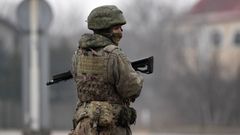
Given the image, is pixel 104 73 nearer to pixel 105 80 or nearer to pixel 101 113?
pixel 105 80

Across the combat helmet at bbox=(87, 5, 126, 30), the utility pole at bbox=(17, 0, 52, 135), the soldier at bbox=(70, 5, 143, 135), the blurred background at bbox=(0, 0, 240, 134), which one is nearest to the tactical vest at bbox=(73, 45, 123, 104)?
the soldier at bbox=(70, 5, 143, 135)

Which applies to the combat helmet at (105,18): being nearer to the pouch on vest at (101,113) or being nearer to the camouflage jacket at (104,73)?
the camouflage jacket at (104,73)

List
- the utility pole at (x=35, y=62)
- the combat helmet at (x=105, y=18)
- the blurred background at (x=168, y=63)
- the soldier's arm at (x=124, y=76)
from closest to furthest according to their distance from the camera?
the soldier's arm at (x=124, y=76)
the combat helmet at (x=105, y=18)
the utility pole at (x=35, y=62)
the blurred background at (x=168, y=63)

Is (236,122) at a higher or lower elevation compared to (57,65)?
lower

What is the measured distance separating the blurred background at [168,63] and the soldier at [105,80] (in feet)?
108

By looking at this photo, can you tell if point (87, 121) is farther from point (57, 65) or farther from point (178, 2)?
point (178, 2)

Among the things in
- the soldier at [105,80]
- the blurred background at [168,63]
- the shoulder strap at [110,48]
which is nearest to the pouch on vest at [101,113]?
the soldier at [105,80]

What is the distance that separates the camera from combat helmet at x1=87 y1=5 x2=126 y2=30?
260 inches

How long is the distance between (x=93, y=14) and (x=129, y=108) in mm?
773

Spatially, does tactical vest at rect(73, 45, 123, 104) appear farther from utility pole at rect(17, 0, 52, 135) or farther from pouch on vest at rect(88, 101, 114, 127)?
utility pole at rect(17, 0, 52, 135)

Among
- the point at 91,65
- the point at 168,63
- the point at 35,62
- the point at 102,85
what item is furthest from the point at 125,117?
the point at 168,63

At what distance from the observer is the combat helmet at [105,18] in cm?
659

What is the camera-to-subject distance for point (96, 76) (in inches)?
259

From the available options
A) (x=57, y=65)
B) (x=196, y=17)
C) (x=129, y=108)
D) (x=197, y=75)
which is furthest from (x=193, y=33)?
(x=129, y=108)
